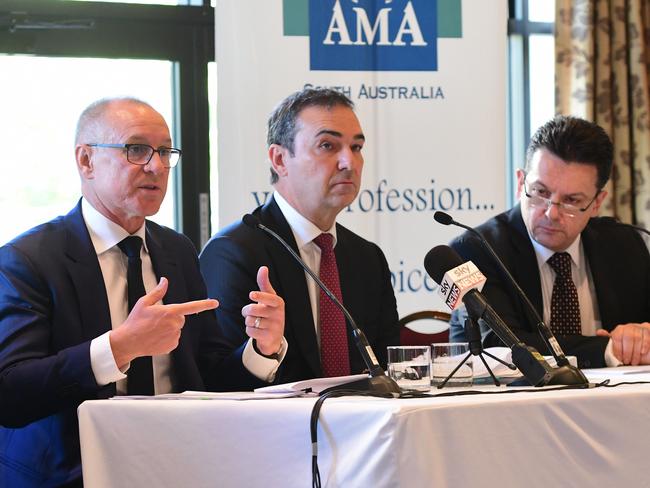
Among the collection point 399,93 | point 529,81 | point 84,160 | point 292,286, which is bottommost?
point 292,286

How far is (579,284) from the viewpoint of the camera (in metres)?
3.11

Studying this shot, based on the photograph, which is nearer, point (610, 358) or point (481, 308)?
point (481, 308)

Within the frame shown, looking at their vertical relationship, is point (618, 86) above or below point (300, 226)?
above

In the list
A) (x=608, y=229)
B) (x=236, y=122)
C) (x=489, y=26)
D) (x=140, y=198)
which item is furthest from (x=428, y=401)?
(x=489, y=26)

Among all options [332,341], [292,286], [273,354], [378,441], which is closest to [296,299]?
[292,286]

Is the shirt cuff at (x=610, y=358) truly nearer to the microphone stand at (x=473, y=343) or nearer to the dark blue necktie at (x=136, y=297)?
the microphone stand at (x=473, y=343)

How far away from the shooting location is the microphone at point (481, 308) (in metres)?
1.94

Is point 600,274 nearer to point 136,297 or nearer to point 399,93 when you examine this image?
point 136,297

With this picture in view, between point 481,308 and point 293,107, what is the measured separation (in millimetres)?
1315

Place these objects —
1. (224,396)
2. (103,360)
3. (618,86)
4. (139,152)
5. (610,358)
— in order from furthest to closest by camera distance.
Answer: (618,86), (610,358), (139,152), (103,360), (224,396)

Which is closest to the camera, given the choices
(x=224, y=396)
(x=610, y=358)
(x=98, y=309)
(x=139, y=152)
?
(x=224, y=396)

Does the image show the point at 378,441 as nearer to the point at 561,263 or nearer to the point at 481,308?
the point at 481,308

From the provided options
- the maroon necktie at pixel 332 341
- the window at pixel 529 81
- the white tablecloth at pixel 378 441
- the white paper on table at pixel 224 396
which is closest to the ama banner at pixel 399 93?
the window at pixel 529 81

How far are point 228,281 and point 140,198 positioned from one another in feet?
1.54
